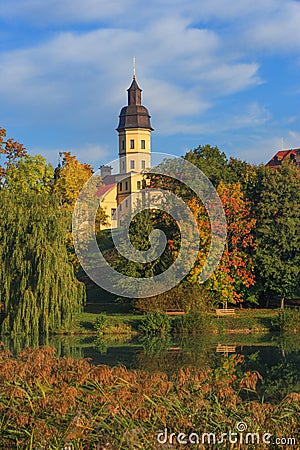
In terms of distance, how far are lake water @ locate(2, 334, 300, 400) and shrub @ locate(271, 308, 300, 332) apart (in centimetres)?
144

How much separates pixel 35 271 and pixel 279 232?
12.4 meters

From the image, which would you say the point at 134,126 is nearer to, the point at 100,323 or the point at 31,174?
the point at 31,174

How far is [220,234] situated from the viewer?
111 feet

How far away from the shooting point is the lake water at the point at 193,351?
20638 mm

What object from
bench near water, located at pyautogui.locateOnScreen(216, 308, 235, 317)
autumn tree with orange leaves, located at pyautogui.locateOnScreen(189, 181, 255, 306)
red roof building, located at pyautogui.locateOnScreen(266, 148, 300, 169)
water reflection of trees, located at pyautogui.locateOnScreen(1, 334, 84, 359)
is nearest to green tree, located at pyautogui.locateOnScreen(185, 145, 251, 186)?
autumn tree with orange leaves, located at pyautogui.locateOnScreen(189, 181, 255, 306)

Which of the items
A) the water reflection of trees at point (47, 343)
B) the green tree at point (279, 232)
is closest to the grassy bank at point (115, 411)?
the water reflection of trees at point (47, 343)

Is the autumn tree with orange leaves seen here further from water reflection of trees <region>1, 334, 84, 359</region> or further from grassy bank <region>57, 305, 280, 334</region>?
water reflection of trees <region>1, 334, 84, 359</region>

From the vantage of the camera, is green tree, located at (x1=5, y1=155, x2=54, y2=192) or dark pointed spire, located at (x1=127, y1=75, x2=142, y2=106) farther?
dark pointed spire, located at (x1=127, y1=75, x2=142, y2=106)

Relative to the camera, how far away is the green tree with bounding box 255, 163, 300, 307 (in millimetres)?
33812

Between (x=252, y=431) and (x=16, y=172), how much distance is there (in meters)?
31.6

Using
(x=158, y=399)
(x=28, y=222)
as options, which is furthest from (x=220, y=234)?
(x=158, y=399)

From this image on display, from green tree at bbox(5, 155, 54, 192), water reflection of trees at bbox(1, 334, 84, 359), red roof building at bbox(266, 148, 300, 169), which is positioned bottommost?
water reflection of trees at bbox(1, 334, 84, 359)

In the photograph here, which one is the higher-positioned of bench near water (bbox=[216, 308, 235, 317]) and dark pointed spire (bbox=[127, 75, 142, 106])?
dark pointed spire (bbox=[127, 75, 142, 106])

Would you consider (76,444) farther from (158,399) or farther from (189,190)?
(189,190)
